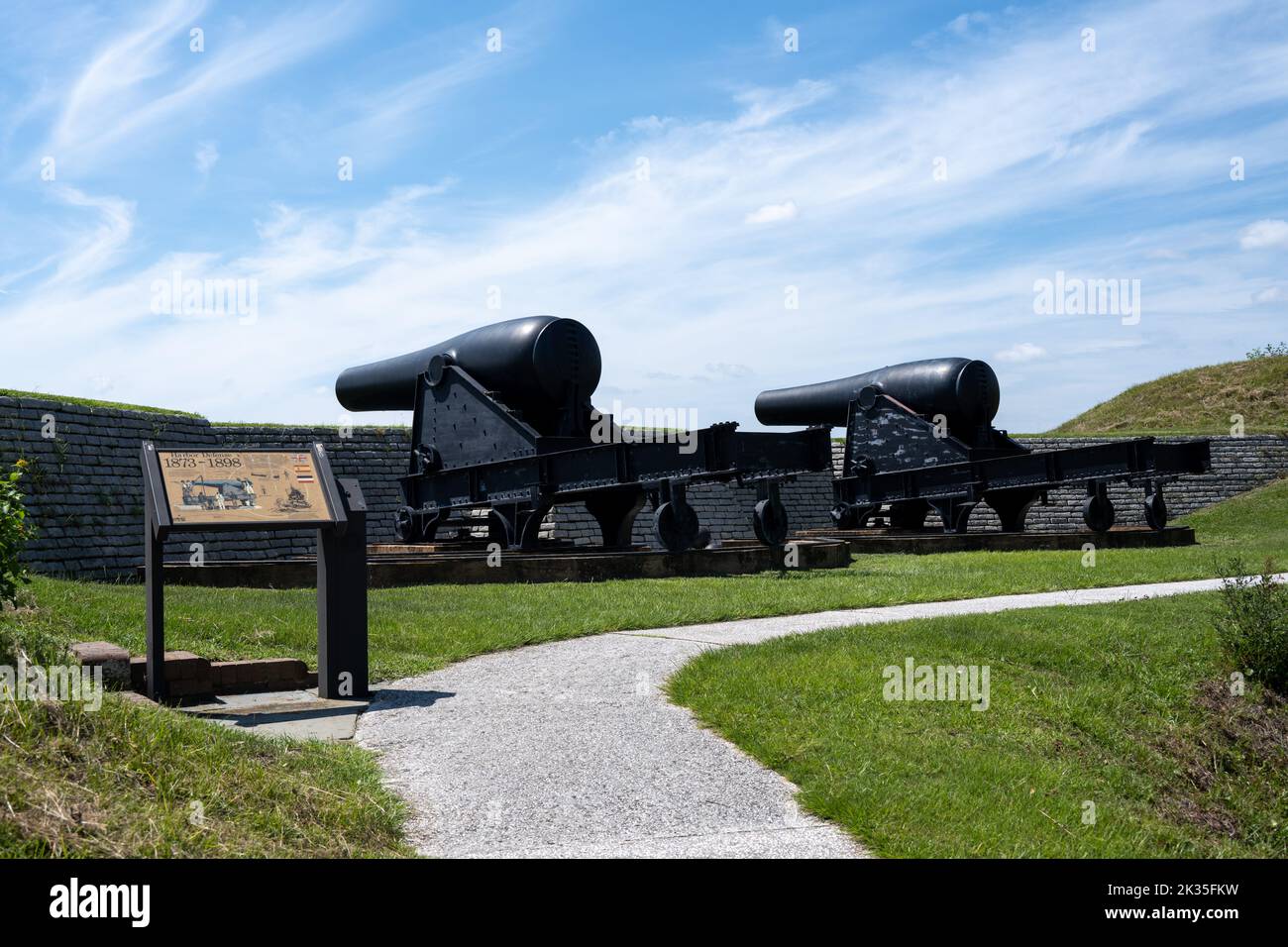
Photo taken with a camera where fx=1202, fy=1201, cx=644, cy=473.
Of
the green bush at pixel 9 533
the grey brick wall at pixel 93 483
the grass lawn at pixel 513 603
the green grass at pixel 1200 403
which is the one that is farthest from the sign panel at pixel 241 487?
the green grass at pixel 1200 403

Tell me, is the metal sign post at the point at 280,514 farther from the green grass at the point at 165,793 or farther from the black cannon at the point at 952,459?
the black cannon at the point at 952,459

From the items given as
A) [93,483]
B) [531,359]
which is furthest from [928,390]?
[93,483]

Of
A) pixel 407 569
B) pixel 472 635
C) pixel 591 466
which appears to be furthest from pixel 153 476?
pixel 591 466

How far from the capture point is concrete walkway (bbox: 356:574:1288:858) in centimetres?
384

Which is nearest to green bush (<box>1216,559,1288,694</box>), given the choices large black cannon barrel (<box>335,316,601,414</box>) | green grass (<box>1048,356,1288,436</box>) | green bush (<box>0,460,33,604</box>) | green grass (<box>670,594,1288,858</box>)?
green grass (<box>670,594,1288,858</box>)

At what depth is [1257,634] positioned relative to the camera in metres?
7.81

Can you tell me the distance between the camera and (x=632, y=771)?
4.63 meters

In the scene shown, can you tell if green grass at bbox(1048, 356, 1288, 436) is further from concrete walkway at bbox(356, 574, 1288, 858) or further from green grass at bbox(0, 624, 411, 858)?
green grass at bbox(0, 624, 411, 858)

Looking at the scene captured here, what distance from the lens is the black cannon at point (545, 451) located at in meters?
13.2

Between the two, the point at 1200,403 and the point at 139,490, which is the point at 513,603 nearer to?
the point at 139,490

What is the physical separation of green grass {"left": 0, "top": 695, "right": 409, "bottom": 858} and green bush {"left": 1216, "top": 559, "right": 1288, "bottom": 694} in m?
5.96

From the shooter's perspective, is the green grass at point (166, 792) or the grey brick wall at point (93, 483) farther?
the grey brick wall at point (93, 483)

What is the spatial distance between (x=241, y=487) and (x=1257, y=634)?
635cm

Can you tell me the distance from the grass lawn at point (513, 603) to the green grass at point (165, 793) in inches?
91.5
